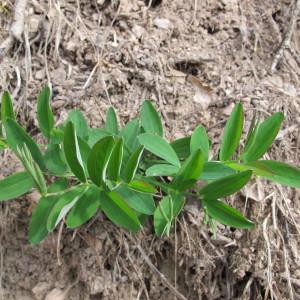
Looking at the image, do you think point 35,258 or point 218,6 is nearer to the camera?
point 35,258

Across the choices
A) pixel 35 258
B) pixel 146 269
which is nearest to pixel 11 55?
pixel 35 258

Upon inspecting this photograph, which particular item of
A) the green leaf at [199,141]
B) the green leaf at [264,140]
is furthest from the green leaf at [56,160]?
the green leaf at [264,140]

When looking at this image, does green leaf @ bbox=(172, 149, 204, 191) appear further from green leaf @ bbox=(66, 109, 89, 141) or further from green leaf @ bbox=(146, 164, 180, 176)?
green leaf @ bbox=(66, 109, 89, 141)

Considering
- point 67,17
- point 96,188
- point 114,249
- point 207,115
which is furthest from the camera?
point 67,17

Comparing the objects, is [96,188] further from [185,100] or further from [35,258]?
[185,100]

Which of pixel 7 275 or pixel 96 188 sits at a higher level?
pixel 96 188

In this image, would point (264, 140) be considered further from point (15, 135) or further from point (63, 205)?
point (15, 135)

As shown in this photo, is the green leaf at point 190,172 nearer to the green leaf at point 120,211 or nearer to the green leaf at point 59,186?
the green leaf at point 120,211
